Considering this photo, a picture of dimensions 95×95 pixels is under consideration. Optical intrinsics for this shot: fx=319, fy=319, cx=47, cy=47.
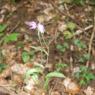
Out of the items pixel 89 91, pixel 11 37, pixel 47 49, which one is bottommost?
pixel 89 91

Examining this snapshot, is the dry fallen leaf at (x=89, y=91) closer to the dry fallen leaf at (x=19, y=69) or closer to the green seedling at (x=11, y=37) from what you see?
the dry fallen leaf at (x=19, y=69)

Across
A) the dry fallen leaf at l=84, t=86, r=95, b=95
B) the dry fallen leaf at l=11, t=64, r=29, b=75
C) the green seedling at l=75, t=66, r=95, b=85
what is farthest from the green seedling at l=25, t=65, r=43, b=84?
the dry fallen leaf at l=84, t=86, r=95, b=95

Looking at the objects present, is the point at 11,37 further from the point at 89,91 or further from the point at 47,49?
the point at 89,91

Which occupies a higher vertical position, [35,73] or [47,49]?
[47,49]

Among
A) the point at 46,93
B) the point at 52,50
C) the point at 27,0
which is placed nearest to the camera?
the point at 46,93

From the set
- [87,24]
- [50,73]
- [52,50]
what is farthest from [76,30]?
[50,73]

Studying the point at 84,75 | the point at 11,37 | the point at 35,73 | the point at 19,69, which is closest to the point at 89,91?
the point at 84,75

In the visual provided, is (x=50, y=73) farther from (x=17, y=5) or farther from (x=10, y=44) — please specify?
(x=17, y=5)

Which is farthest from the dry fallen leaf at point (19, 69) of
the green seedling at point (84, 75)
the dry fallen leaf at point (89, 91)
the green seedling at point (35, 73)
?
the dry fallen leaf at point (89, 91)
